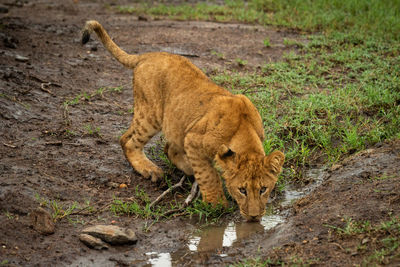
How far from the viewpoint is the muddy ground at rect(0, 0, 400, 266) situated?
4168 millimetres

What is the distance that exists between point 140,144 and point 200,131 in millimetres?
1023

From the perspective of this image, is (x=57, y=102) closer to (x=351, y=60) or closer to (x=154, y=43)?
(x=154, y=43)

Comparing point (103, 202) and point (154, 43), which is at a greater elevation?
point (154, 43)

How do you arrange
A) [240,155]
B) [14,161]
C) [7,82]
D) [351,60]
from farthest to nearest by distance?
[351,60] → [7,82] → [14,161] → [240,155]

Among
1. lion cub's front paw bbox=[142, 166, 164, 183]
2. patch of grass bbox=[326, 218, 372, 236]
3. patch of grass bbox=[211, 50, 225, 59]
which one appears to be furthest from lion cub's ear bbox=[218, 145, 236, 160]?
patch of grass bbox=[211, 50, 225, 59]

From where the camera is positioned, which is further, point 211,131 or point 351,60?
point 351,60

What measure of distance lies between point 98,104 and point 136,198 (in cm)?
255

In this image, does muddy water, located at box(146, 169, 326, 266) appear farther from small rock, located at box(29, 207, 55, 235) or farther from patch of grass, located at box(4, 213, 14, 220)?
patch of grass, located at box(4, 213, 14, 220)

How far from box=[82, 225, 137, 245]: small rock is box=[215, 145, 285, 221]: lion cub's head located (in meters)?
1.00

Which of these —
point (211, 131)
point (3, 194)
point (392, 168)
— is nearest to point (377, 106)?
point (392, 168)

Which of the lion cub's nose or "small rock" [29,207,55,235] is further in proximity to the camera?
the lion cub's nose

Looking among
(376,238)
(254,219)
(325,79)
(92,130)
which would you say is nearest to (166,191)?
(254,219)

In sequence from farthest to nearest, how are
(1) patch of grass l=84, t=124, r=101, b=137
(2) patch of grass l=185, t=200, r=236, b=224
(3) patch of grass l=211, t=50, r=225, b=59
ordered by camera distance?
(3) patch of grass l=211, t=50, r=225, b=59, (1) patch of grass l=84, t=124, r=101, b=137, (2) patch of grass l=185, t=200, r=236, b=224

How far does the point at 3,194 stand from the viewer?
468cm
